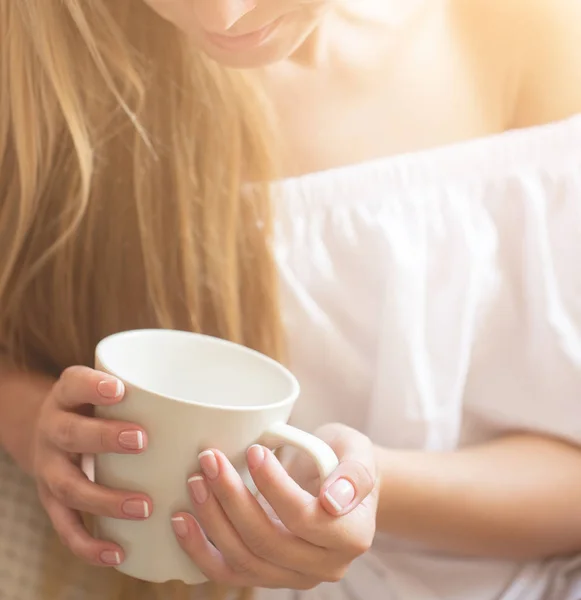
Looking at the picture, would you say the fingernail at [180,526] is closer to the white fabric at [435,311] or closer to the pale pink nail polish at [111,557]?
the pale pink nail polish at [111,557]

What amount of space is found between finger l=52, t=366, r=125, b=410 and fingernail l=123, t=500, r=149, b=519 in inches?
2.5

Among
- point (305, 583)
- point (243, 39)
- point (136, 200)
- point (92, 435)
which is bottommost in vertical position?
point (305, 583)

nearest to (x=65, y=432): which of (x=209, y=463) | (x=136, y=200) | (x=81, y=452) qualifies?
(x=81, y=452)

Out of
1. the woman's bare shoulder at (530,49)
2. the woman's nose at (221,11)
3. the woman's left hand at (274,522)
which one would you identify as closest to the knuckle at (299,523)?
the woman's left hand at (274,522)

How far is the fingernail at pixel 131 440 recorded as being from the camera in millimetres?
465

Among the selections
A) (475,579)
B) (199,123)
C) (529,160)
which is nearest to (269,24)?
(199,123)

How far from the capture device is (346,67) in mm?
747

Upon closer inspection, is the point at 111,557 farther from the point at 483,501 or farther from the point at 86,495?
the point at 483,501

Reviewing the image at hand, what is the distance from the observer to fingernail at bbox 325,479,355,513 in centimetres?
48

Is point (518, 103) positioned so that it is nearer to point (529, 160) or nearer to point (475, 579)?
point (529, 160)

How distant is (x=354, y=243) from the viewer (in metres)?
0.70

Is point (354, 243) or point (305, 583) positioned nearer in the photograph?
point (305, 583)

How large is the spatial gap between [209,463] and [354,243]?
291mm

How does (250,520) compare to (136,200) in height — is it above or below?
below
